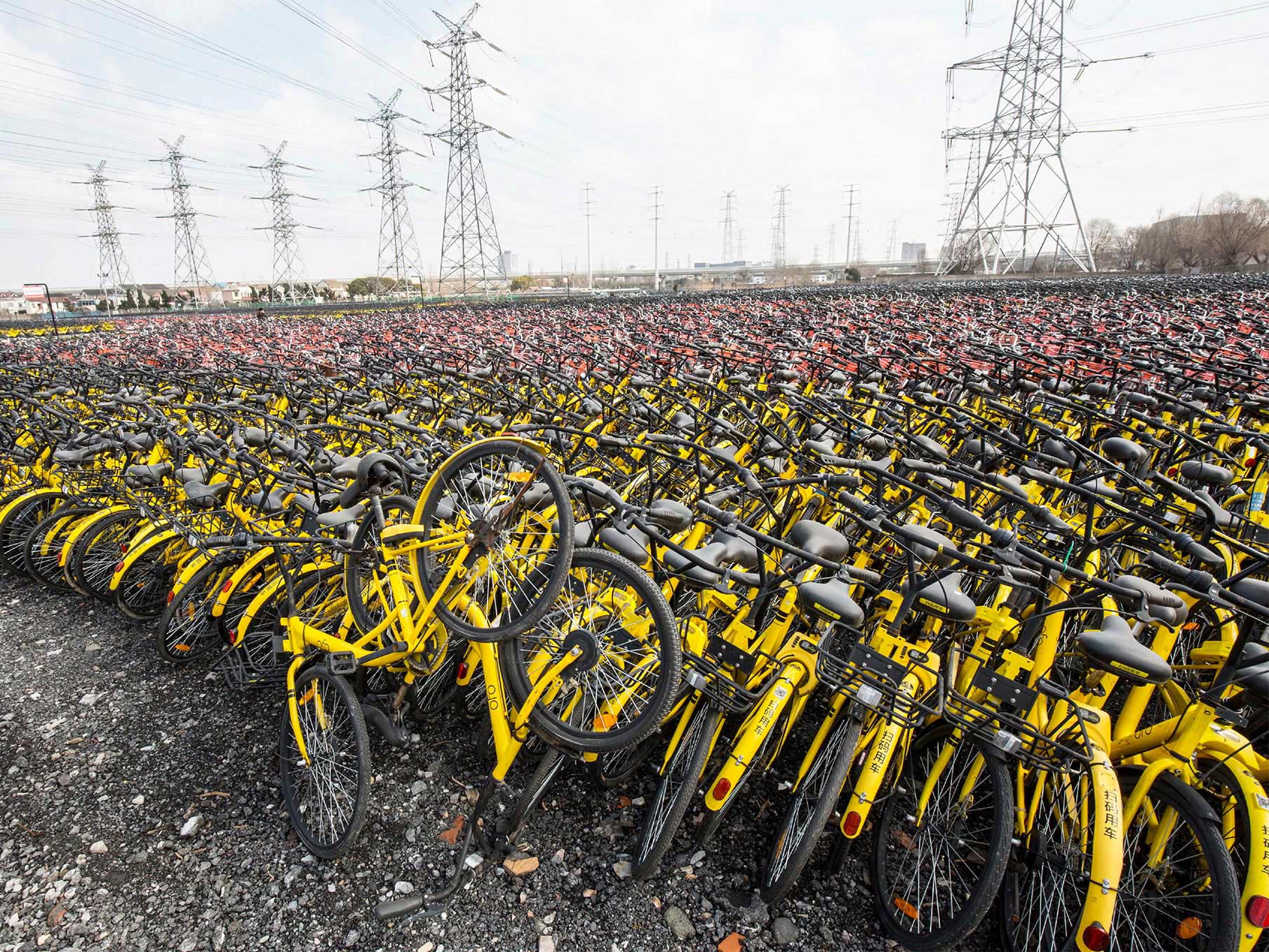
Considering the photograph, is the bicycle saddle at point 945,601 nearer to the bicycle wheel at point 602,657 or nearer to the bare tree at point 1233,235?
the bicycle wheel at point 602,657

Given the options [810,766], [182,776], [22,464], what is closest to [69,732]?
[182,776]

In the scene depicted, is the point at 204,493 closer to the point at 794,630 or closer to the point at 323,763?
the point at 323,763

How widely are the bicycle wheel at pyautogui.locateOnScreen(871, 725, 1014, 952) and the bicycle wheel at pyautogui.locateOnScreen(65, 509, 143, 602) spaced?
467 centimetres

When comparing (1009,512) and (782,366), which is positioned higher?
(782,366)

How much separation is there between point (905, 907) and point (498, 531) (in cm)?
187

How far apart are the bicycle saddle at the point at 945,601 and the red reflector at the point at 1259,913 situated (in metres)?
0.89

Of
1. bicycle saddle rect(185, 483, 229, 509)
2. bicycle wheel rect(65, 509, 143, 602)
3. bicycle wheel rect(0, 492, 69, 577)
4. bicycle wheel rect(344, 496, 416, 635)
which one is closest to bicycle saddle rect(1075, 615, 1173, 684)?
bicycle wheel rect(344, 496, 416, 635)

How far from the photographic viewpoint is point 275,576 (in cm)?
341

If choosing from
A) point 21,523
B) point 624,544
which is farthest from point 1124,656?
point 21,523

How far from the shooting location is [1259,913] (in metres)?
1.63

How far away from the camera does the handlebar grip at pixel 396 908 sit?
7.48 feet

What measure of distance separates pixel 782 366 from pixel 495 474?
458cm

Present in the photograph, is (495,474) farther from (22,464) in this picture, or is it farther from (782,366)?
(22,464)

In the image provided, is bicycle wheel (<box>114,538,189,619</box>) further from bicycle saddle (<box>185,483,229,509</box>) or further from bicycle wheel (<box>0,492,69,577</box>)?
bicycle wheel (<box>0,492,69,577</box>)
